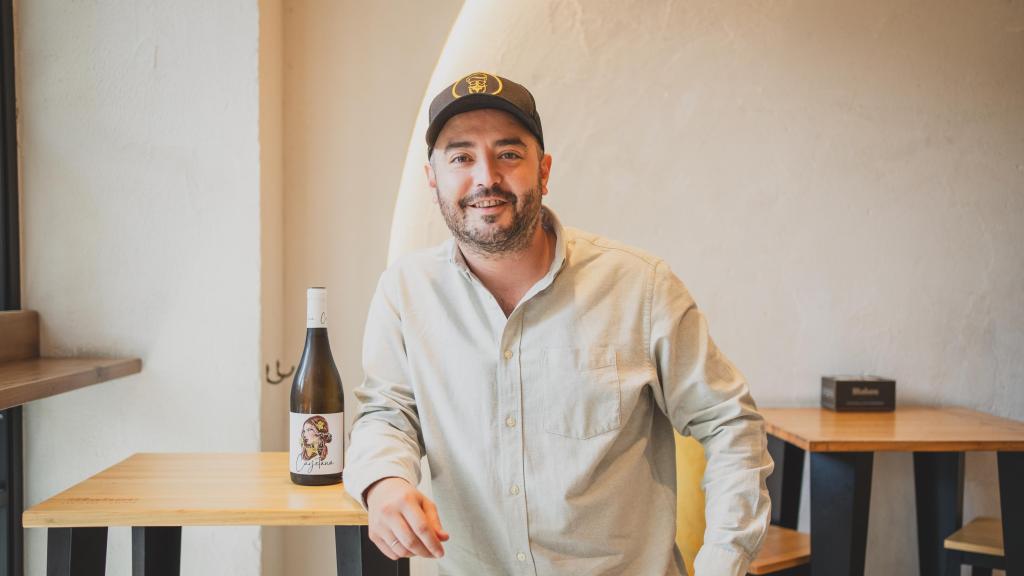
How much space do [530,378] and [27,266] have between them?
1.70 m

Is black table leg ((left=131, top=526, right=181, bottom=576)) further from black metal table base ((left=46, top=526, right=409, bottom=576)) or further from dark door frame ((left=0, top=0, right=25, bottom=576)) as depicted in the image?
dark door frame ((left=0, top=0, right=25, bottom=576))

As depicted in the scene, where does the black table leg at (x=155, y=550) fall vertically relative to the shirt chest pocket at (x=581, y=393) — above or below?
below

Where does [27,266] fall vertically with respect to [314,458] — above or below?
above

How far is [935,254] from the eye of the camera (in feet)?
9.77

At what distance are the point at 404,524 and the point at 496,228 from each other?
545mm

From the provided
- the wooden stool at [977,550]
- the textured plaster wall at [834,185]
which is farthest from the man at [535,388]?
→ the wooden stool at [977,550]

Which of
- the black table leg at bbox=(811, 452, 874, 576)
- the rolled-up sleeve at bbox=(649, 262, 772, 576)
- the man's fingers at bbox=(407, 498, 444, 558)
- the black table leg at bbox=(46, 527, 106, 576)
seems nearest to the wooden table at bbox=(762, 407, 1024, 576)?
the black table leg at bbox=(811, 452, 874, 576)

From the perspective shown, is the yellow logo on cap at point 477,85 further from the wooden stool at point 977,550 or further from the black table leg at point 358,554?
the wooden stool at point 977,550

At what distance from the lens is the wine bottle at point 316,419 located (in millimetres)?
1574

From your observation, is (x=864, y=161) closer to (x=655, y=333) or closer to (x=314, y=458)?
(x=655, y=333)

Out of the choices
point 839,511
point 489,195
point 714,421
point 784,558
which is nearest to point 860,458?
point 839,511

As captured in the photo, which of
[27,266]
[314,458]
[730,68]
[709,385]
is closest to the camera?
[709,385]

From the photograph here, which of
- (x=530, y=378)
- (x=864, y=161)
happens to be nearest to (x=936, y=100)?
(x=864, y=161)

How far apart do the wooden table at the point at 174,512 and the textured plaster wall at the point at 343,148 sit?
3.58ft
